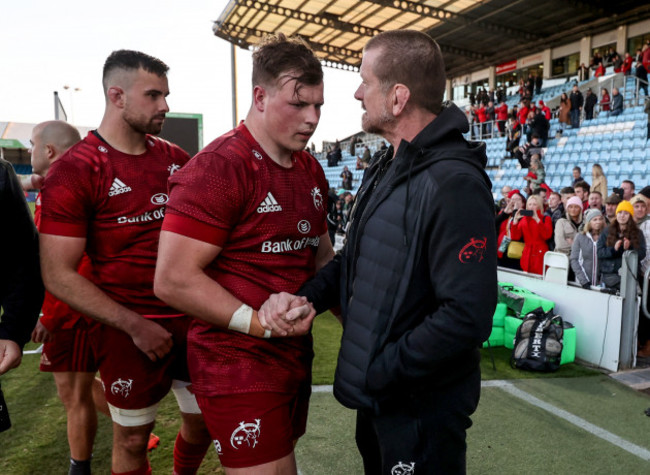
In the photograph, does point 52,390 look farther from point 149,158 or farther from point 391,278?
point 391,278

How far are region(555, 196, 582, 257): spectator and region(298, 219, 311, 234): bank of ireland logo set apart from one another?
550cm

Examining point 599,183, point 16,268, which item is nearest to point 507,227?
point 599,183

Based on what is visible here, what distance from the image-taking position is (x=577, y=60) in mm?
25203

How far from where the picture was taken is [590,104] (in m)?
15.3

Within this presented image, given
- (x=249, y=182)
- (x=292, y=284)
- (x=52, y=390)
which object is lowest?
(x=52, y=390)

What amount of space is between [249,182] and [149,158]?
894 millimetres

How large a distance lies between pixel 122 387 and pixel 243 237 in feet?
3.54

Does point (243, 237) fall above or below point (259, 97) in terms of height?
→ below

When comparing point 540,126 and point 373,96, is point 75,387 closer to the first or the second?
point 373,96

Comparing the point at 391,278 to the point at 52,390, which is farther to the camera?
the point at 52,390

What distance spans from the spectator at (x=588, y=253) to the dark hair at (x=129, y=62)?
5.00 meters

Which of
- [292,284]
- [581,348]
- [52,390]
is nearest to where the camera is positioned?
[292,284]

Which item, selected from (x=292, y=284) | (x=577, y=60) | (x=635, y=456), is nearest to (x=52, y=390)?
(x=292, y=284)

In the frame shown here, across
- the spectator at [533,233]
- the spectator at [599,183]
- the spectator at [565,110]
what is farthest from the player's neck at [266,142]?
the spectator at [565,110]
